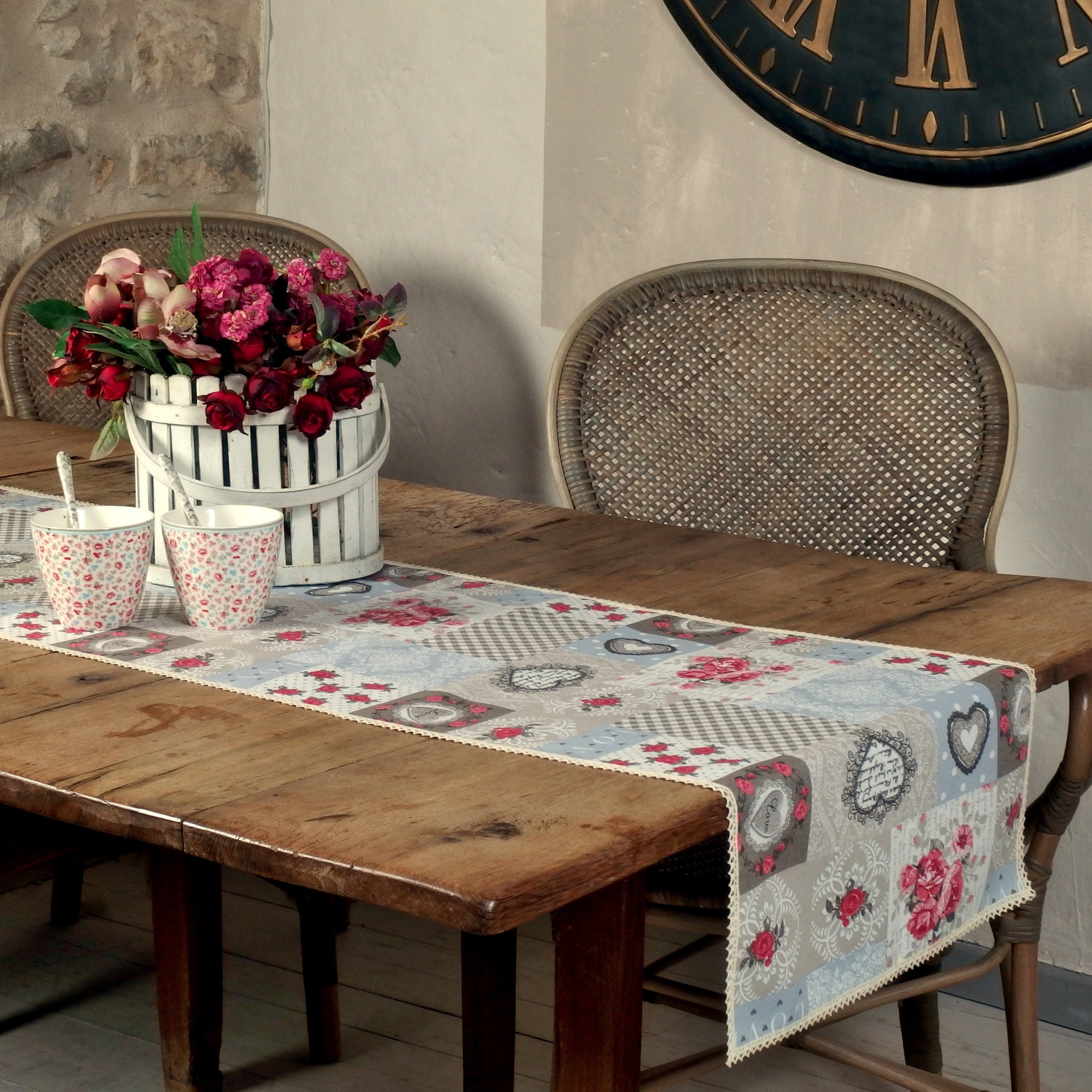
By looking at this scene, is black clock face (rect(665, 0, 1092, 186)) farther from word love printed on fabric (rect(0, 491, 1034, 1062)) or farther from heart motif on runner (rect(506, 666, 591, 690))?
heart motif on runner (rect(506, 666, 591, 690))

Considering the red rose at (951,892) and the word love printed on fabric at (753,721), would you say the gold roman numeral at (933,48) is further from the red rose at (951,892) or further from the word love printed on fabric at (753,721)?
the red rose at (951,892)

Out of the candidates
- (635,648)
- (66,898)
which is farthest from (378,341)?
(66,898)

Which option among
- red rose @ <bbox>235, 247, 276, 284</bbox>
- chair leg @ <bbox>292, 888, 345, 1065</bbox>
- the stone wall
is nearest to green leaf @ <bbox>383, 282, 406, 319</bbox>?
red rose @ <bbox>235, 247, 276, 284</bbox>

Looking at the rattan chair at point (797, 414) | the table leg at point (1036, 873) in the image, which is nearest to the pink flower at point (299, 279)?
the rattan chair at point (797, 414)

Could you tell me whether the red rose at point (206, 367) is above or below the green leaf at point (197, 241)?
below

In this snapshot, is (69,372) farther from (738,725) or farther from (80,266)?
(80,266)

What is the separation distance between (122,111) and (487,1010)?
1735 mm

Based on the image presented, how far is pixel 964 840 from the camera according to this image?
4.11ft

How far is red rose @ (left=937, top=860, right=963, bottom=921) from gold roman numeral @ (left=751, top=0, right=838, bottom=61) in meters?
1.33

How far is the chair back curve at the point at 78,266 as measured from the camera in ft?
7.98

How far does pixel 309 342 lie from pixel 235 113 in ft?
5.12

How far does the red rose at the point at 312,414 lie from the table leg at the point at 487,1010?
514mm

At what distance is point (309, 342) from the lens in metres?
1.44

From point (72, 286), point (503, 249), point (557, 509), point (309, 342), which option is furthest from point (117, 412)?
point (503, 249)
